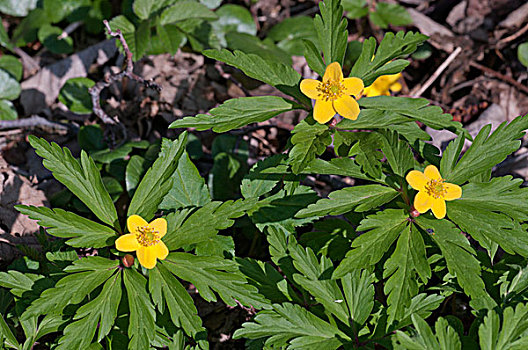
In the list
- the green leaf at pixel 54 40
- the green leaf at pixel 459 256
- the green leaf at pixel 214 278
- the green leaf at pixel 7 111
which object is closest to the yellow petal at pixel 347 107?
the green leaf at pixel 459 256

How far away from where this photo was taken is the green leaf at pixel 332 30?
2.46 metres

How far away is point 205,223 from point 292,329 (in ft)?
2.13

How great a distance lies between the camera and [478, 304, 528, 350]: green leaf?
2084mm

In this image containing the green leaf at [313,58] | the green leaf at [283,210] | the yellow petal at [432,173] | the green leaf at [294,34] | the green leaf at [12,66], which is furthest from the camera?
the green leaf at [294,34]

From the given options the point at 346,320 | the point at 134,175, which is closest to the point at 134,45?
the point at 134,175

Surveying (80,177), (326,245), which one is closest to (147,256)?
(80,177)

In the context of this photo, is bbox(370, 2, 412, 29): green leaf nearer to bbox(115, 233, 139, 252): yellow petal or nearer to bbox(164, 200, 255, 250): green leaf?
bbox(164, 200, 255, 250): green leaf

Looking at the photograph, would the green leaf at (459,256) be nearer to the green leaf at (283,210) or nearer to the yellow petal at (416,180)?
the yellow petal at (416,180)

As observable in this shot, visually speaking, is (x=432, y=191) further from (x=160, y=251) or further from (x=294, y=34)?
(x=294, y=34)

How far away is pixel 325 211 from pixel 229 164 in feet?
4.44

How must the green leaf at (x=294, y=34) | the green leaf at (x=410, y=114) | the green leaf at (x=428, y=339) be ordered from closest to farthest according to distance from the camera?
1. the green leaf at (x=428, y=339)
2. the green leaf at (x=410, y=114)
3. the green leaf at (x=294, y=34)

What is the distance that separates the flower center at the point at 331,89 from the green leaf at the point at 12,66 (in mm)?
3027

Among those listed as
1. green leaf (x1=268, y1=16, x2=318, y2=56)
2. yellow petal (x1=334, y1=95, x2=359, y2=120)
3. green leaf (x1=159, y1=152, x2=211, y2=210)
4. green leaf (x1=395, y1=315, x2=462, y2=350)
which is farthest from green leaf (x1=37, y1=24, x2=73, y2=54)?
green leaf (x1=395, y1=315, x2=462, y2=350)

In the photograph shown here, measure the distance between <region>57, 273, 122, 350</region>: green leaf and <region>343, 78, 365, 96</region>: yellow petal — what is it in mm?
1485
